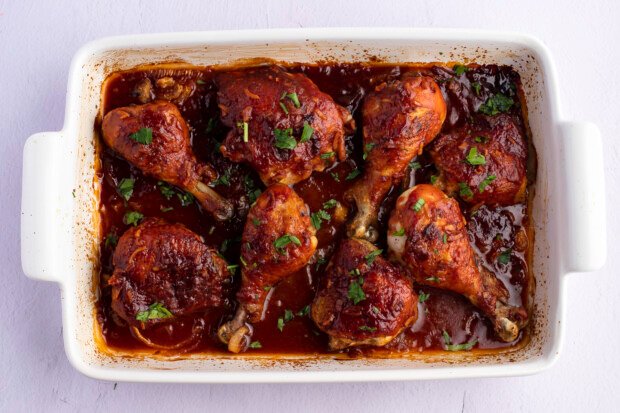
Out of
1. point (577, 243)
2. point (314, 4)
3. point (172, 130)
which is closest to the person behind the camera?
point (577, 243)

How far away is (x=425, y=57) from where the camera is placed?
322 centimetres

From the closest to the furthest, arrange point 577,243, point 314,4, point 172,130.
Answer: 1. point 577,243
2. point 172,130
3. point 314,4

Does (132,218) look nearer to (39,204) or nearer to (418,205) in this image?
(39,204)

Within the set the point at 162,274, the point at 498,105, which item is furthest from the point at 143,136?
the point at 498,105

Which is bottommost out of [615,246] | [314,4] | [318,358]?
[318,358]

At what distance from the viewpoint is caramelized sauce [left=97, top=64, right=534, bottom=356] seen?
10.6ft

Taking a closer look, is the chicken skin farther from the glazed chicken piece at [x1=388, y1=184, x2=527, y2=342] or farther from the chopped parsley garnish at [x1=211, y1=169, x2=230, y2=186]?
the glazed chicken piece at [x1=388, y1=184, x2=527, y2=342]

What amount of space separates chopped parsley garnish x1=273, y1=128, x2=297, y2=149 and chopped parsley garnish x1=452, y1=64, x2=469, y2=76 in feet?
2.98

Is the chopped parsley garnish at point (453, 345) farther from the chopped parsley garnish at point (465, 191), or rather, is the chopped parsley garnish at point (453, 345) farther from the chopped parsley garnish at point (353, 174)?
the chopped parsley garnish at point (353, 174)

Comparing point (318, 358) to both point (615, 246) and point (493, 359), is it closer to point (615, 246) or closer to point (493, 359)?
point (493, 359)

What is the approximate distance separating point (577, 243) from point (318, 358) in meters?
1.33

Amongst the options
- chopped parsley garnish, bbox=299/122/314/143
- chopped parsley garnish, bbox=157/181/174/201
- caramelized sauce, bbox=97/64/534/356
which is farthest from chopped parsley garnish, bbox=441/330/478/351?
chopped parsley garnish, bbox=157/181/174/201

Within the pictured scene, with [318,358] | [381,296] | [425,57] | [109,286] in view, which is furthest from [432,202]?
[109,286]

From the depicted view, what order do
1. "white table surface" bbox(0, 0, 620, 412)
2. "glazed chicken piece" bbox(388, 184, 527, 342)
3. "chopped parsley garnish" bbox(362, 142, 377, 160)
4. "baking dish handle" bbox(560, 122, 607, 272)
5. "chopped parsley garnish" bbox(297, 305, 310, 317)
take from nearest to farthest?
"baking dish handle" bbox(560, 122, 607, 272)
"glazed chicken piece" bbox(388, 184, 527, 342)
"chopped parsley garnish" bbox(362, 142, 377, 160)
"chopped parsley garnish" bbox(297, 305, 310, 317)
"white table surface" bbox(0, 0, 620, 412)
